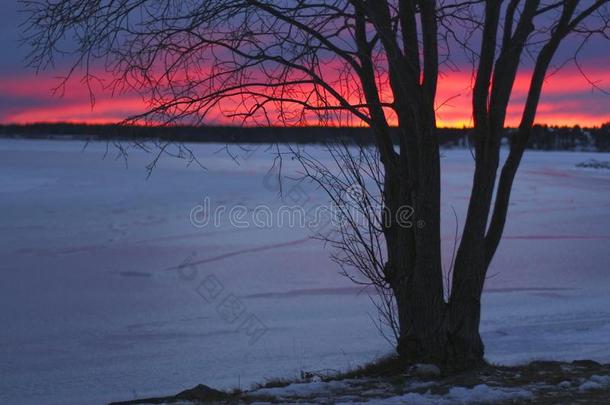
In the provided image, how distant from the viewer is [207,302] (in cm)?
1159

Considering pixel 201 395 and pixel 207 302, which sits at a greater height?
pixel 201 395

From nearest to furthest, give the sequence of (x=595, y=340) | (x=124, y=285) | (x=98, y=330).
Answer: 1. (x=595, y=340)
2. (x=98, y=330)
3. (x=124, y=285)

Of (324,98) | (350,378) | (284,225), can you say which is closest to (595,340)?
(350,378)

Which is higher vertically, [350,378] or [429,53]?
[429,53]

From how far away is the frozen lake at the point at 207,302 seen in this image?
8344mm

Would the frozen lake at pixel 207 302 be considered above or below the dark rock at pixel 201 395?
below

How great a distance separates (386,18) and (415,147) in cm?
107

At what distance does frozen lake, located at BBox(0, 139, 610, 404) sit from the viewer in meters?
8.34

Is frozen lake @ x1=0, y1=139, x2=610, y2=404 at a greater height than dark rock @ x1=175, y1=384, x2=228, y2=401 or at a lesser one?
lesser

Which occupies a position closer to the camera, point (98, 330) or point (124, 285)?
point (98, 330)

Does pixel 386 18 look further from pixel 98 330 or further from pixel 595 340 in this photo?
pixel 98 330

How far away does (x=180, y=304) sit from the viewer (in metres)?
11.4

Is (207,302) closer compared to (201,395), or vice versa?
(201,395)

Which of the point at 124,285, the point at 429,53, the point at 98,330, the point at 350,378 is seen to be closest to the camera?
the point at 429,53
